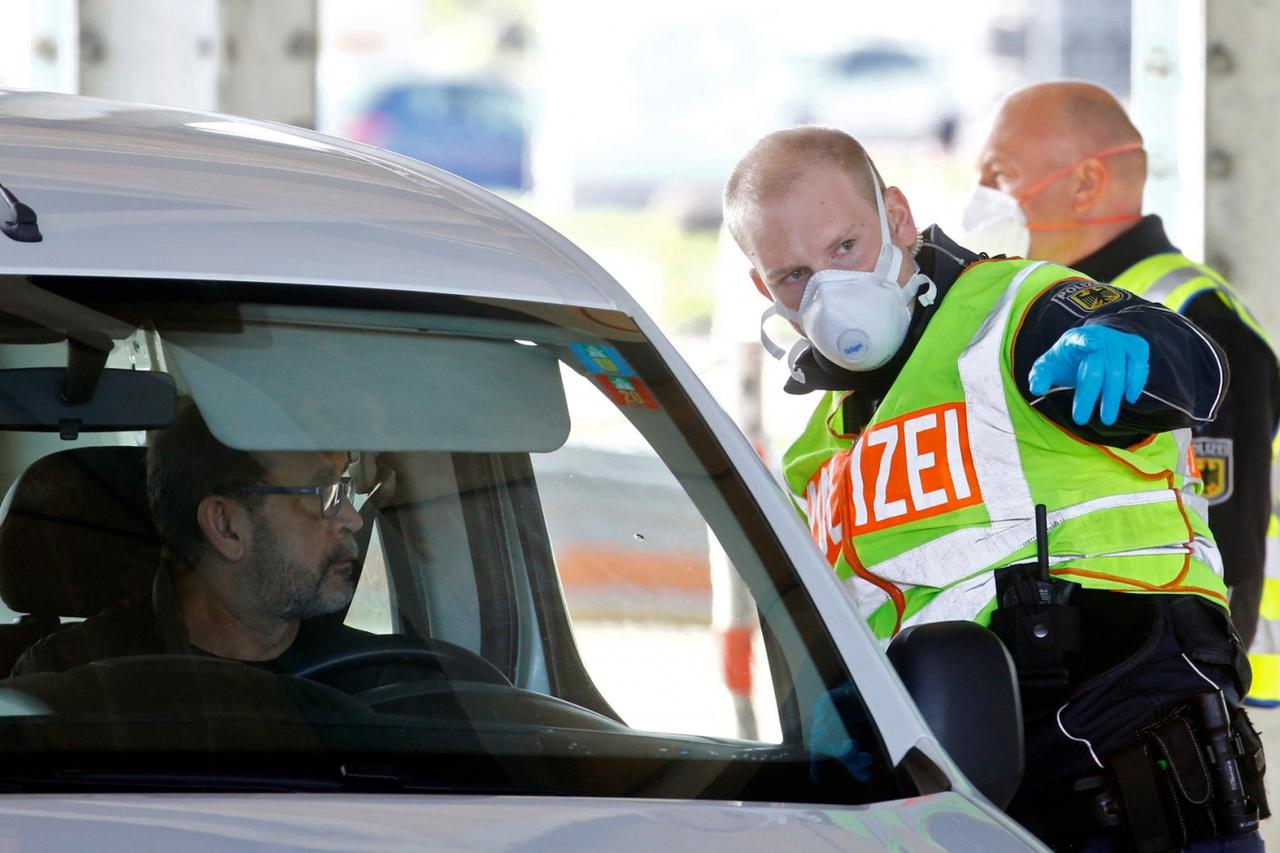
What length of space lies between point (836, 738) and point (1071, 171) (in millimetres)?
2857

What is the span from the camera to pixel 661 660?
2.22 metres

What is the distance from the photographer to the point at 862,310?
2881 mm

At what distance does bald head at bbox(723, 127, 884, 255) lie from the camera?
3.00 meters

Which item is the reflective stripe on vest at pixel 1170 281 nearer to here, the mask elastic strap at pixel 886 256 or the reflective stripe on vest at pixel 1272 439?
the reflective stripe on vest at pixel 1272 439

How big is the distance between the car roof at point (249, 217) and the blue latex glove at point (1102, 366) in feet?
2.13

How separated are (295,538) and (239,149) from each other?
0.50m

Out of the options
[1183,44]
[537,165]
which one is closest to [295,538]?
[1183,44]

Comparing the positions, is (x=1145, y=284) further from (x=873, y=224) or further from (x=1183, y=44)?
(x=1183, y=44)

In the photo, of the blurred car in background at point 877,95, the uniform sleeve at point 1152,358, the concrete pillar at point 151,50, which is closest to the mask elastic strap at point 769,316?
the uniform sleeve at point 1152,358

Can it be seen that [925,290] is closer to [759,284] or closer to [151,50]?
[759,284]

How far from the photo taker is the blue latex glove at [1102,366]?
99.6 inches

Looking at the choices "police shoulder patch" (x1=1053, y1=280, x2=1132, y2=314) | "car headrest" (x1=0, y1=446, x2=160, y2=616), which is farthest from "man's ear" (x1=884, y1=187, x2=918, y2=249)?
"car headrest" (x1=0, y1=446, x2=160, y2=616)

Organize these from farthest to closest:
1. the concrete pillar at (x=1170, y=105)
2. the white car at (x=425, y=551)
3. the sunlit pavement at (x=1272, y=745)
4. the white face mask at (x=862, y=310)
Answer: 1. the concrete pillar at (x=1170, y=105)
2. the sunlit pavement at (x=1272, y=745)
3. the white face mask at (x=862, y=310)
4. the white car at (x=425, y=551)

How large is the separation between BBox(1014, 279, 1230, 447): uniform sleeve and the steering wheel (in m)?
0.97
